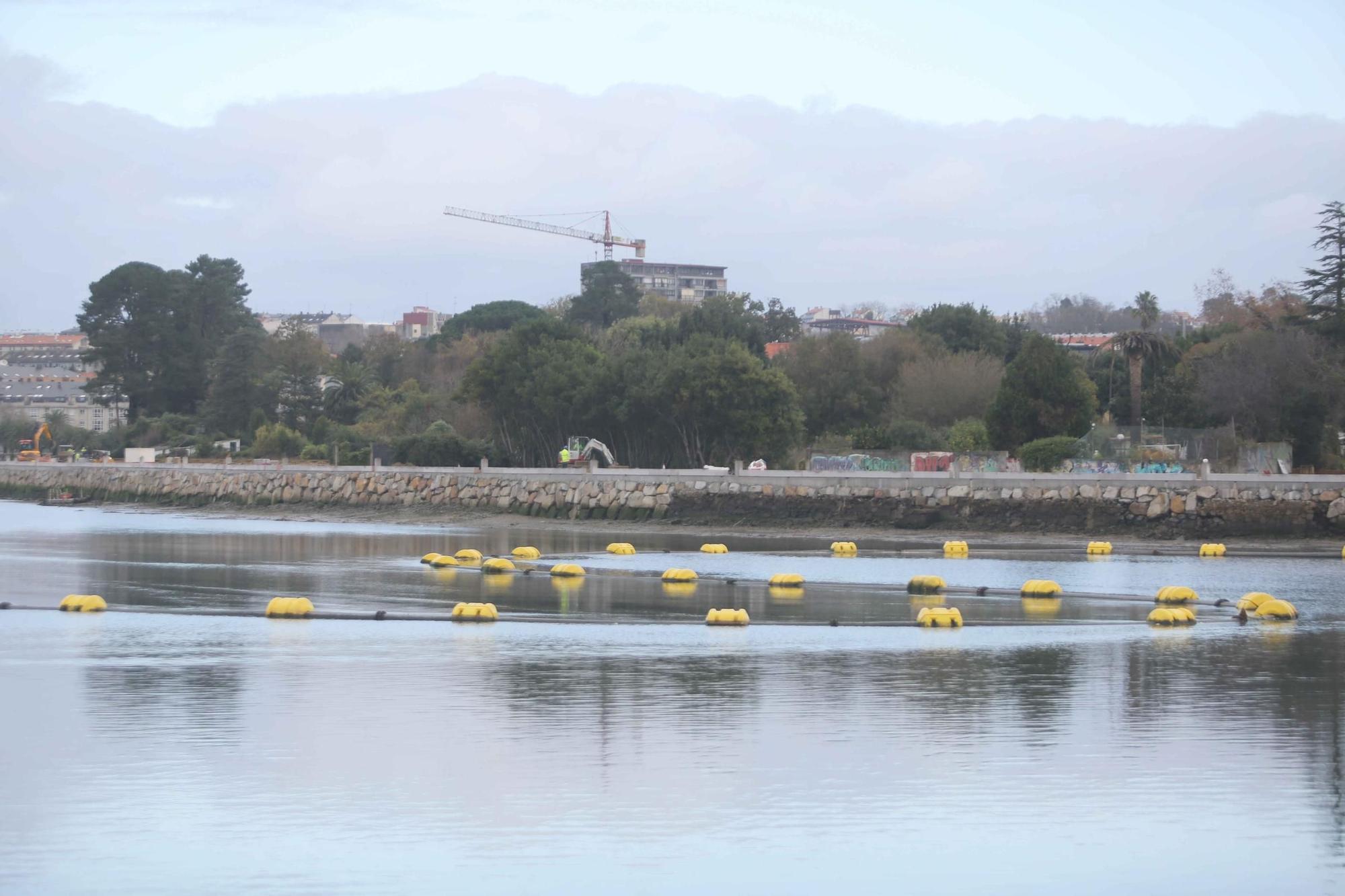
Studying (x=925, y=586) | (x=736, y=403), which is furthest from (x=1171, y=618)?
(x=736, y=403)

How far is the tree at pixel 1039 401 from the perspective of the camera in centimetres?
5450

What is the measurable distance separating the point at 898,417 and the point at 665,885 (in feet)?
201

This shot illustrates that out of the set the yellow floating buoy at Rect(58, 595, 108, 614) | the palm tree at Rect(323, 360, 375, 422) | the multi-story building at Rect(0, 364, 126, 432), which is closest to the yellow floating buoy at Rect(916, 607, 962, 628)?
the yellow floating buoy at Rect(58, 595, 108, 614)

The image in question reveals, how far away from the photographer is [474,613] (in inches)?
938

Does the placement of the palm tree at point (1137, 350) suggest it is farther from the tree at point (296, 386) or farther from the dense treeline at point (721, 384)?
the tree at point (296, 386)

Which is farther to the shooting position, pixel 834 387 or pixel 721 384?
pixel 834 387

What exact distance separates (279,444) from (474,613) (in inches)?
2602

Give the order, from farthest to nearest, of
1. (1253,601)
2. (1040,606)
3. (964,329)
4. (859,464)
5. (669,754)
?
(964,329)
(859,464)
(1040,606)
(1253,601)
(669,754)

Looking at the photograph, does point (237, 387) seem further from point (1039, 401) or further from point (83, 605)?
point (83, 605)

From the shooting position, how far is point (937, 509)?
45219 millimetres

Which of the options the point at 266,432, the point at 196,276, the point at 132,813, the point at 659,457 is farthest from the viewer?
the point at 196,276

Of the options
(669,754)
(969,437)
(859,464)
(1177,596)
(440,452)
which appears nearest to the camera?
(669,754)

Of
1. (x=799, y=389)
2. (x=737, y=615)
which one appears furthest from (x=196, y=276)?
(x=737, y=615)

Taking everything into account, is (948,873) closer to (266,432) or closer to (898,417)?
(898,417)
